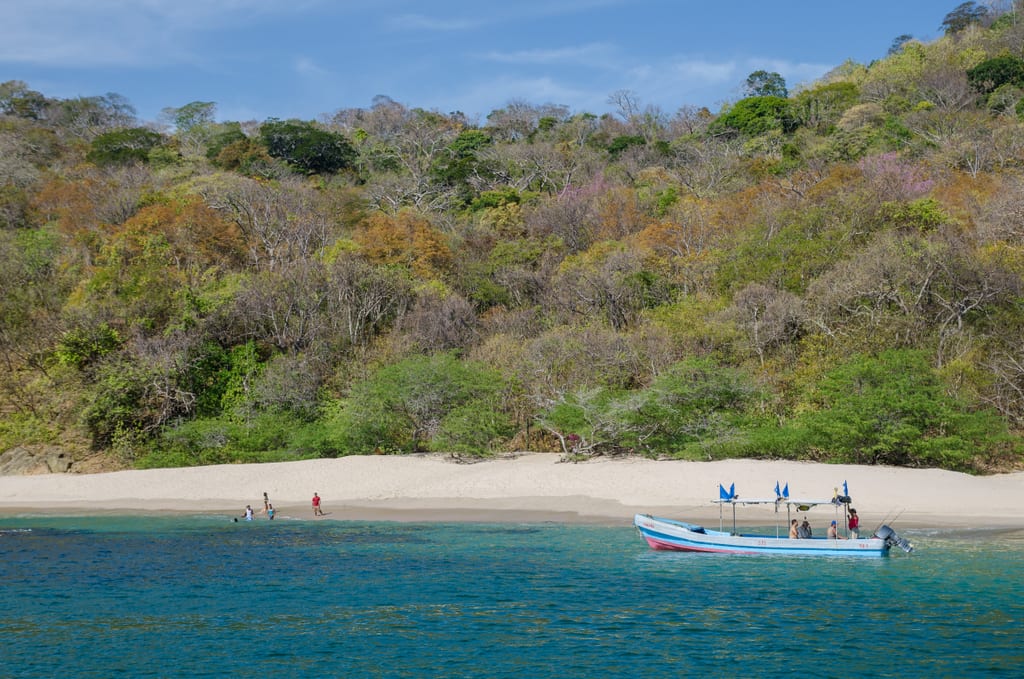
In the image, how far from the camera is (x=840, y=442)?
107 feet

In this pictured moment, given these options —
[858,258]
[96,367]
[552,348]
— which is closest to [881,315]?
[858,258]

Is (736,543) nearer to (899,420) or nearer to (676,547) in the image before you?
(676,547)

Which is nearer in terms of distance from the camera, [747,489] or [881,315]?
[747,489]

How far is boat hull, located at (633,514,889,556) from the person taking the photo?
2373 cm

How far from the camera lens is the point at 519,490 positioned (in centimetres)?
3328

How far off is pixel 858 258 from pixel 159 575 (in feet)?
104

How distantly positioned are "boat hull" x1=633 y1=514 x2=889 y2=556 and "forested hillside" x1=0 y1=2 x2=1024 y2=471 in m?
8.90

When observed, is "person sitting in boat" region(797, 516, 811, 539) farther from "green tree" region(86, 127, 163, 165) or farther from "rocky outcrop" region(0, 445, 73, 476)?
"green tree" region(86, 127, 163, 165)

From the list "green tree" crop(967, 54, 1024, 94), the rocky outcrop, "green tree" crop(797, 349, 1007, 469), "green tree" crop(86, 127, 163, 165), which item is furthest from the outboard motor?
"green tree" crop(86, 127, 163, 165)

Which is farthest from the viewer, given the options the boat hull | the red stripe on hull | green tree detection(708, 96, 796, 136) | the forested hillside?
green tree detection(708, 96, 796, 136)

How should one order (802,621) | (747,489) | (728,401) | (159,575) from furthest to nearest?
(728,401)
(747,489)
(159,575)
(802,621)

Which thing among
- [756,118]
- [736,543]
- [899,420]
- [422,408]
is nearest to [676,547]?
[736,543]

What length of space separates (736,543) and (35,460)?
1325 inches

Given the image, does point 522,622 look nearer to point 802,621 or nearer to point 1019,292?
point 802,621
